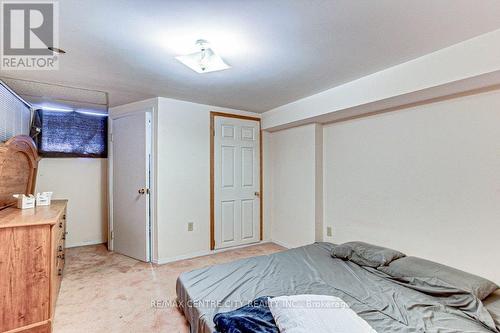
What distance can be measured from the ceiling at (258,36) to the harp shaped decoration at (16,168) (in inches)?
28.5

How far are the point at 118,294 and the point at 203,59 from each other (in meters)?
2.35

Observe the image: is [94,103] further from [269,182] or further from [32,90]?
A: [269,182]

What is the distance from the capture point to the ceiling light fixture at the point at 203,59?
1.87 metres

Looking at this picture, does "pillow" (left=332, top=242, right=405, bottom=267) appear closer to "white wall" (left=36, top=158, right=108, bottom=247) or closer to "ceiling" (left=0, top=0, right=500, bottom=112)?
"ceiling" (left=0, top=0, right=500, bottom=112)

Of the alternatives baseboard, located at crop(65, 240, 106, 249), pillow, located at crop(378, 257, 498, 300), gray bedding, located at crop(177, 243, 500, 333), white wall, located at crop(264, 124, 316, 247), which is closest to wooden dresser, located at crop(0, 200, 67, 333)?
gray bedding, located at crop(177, 243, 500, 333)

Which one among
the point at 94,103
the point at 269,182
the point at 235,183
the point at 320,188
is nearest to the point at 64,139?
the point at 94,103

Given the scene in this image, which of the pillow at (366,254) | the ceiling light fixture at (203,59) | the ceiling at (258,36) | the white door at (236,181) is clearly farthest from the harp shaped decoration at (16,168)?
the pillow at (366,254)

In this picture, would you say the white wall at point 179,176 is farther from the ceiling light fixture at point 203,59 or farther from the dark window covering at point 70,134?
the ceiling light fixture at point 203,59

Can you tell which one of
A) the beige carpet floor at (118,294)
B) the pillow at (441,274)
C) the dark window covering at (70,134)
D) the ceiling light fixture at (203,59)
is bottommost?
the beige carpet floor at (118,294)

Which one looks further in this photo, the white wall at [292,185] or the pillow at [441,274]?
the white wall at [292,185]

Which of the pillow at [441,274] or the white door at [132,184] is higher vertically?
the white door at [132,184]

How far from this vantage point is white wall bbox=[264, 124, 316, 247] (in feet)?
11.5

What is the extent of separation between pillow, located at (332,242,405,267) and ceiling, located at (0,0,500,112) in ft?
5.74

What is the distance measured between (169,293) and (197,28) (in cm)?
238
